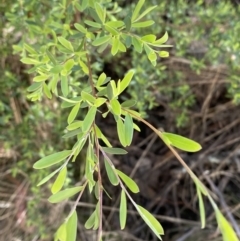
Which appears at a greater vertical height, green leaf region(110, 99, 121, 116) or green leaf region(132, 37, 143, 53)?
green leaf region(132, 37, 143, 53)

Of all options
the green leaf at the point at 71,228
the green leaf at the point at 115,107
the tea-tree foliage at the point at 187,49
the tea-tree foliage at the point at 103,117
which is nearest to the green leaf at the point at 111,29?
the tea-tree foliage at the point at 103,117

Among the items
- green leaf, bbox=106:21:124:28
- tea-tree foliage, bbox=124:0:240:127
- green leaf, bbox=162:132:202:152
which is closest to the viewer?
green leaf, bbox=162:132:202:152

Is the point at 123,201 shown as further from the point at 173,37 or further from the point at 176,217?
the point at 176,217

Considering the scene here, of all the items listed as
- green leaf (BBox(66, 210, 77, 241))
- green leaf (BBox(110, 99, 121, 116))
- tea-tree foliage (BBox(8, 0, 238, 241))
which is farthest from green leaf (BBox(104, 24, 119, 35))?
green leaf (BBox(66, 210, 77, 241))

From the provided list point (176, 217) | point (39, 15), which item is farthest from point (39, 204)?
point (39, 15)

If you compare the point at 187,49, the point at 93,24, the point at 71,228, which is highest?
the point at 93,24

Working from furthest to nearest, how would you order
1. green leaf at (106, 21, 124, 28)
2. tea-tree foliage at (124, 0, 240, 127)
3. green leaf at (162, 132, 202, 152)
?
tea-tree foliage at (124, 0, 240, 127)
green leaf at (106, 21, 124, 28)
green leaf at (162, 132, 202, 152)

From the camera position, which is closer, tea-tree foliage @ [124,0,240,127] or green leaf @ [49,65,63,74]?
green leaf @ [49,65,63,74]

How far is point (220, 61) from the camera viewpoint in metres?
1.20

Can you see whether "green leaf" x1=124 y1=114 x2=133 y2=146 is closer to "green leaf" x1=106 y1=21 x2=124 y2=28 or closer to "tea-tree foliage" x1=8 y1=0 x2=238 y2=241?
"tea-tree foliage" x1=8 y1=0 x2=238 y2=241

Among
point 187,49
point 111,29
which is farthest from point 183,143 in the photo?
point 187,49

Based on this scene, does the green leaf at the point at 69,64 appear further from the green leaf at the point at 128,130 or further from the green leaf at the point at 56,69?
the green leaf at the point at 128,130

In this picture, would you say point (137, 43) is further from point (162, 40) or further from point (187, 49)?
point (187, 49)

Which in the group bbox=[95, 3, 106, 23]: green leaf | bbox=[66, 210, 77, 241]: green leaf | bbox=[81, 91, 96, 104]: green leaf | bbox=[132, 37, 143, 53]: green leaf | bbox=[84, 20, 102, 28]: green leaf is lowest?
bbox=[66, 210, 77, 241]: green leaf
